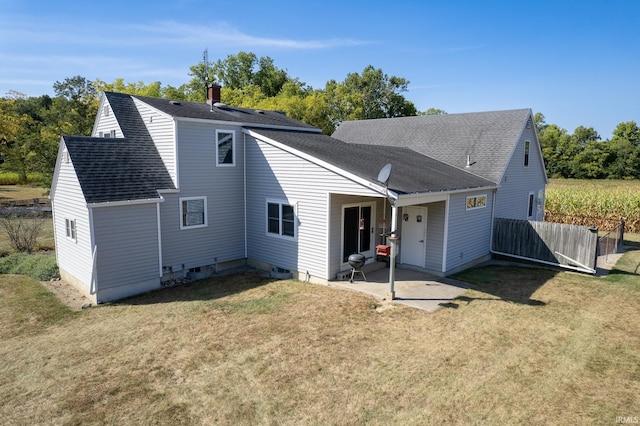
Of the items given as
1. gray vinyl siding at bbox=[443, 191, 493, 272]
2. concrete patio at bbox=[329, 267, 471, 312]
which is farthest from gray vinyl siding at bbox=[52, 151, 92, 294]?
gray vinyl siding at bbox=[443, 191, 493, 272]

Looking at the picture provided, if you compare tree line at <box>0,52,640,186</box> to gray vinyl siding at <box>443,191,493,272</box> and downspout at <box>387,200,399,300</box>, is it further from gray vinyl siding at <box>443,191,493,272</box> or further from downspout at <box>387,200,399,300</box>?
downspout at <box>387,200,399,300</box>

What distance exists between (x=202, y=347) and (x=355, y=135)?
1868cm

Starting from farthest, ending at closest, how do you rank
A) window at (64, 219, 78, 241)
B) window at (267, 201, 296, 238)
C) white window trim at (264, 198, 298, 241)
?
window at (267, 201, 296, 238) < white window trim at (264, 198, 298, 241) < window at (64, 219, 78, 241)

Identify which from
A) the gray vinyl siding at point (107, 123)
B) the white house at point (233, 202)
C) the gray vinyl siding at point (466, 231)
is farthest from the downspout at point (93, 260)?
the gray vinyl siding at point (466, 231)

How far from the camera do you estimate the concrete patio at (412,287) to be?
10.9m

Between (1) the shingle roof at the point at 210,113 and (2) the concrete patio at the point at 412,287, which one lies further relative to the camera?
(1) the shingle roof at the point at 210,113

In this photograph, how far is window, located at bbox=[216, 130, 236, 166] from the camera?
1413 centimetres

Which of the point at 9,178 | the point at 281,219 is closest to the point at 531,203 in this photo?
the point at 281,219

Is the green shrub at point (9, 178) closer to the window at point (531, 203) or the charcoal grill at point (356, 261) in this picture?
the charcoal grill at point (356, 261)

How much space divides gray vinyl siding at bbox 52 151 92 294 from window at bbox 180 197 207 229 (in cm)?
289

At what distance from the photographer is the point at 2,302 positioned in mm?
11633

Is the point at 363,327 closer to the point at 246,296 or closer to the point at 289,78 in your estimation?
the point at 246,296

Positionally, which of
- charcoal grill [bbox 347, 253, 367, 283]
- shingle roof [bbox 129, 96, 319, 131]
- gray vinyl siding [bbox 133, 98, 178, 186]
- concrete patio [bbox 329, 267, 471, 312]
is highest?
shingle roof [bbox 129, 96, 319, 131]

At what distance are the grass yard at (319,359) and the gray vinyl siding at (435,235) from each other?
2015mm
